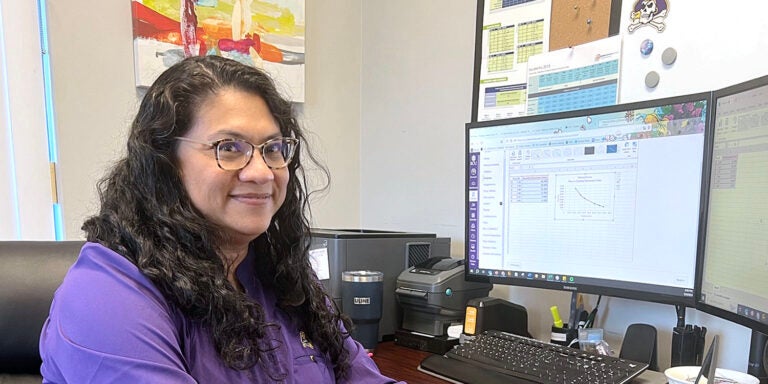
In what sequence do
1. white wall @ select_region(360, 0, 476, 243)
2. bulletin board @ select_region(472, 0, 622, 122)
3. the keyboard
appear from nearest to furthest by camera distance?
the keyboard
bulletin board @ select_region(472, 0, 622, 122)
white wall @ select_region(360, 0, 476, 243)

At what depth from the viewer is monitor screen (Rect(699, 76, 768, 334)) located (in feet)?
2.65

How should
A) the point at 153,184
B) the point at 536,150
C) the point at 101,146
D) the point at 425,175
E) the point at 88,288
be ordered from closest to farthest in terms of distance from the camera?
the point at 88,288 < the point at 153,184 < the point at 536,150 < the point at 101,146 < the point at 425,175

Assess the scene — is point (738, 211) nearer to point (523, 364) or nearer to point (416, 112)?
point (523, 364)

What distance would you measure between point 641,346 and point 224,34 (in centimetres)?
154

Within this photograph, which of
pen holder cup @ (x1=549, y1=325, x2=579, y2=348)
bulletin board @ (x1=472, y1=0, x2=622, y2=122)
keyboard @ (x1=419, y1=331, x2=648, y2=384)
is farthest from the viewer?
bulletin board @ (x1=472, y1=0, x2=622, y2=122)

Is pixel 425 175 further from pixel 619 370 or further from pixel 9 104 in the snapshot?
pixel 9 104

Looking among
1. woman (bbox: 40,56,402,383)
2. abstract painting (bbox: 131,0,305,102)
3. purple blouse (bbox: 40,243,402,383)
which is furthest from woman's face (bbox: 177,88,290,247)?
abstract painting (bbox: 131,0,305,102)

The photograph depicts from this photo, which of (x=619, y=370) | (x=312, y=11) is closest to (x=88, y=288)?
(x=619, y=370)

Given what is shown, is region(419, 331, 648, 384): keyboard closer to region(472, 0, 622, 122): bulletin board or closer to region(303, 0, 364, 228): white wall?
region(472, 0, 622, 122): bulletin board

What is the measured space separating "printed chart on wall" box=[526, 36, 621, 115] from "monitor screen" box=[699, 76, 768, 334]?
15.3 inches

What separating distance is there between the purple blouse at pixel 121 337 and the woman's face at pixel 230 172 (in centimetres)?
16

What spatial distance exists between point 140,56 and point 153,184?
938mm

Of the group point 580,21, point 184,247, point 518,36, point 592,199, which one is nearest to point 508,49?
point 518,36

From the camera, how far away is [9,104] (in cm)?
140
